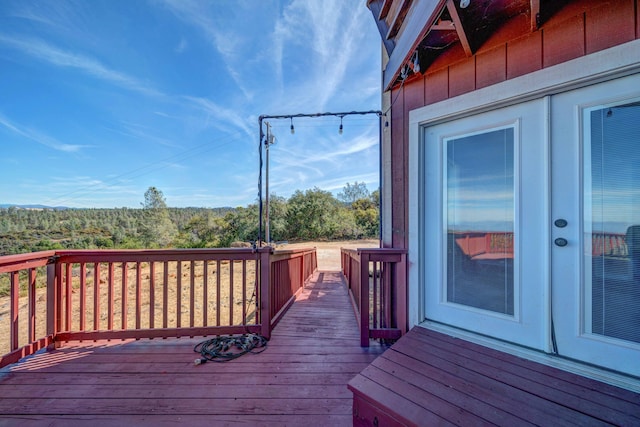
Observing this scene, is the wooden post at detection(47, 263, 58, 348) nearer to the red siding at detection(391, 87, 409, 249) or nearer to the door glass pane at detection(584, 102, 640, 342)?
the red siding at detection(391, 87, 409, 249)

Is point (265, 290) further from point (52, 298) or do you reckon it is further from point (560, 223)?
point (560, 223)

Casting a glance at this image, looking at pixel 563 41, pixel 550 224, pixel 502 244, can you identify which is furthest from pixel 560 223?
pixel 563 41

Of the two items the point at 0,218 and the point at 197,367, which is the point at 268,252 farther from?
the point at 0,218

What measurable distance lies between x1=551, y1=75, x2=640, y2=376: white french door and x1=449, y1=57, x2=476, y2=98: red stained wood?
1.57ft

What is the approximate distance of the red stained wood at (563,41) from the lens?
123 cm

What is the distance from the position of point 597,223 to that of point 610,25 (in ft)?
3.27

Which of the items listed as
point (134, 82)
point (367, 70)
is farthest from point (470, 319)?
point (134, 82)

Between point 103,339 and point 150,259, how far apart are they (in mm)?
826

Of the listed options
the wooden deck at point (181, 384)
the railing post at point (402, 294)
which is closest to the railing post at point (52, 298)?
the wooden deck at point (181, 384)

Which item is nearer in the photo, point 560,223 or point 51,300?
point 560,223

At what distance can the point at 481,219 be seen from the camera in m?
1.61

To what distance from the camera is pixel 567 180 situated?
1.28m

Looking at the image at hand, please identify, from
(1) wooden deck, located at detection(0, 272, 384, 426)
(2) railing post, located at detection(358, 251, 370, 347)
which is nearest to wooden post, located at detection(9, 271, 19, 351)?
(1) wooden deck, located at detection(0, 272, 384, 426)

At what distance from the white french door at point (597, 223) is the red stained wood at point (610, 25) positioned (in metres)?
0.19
